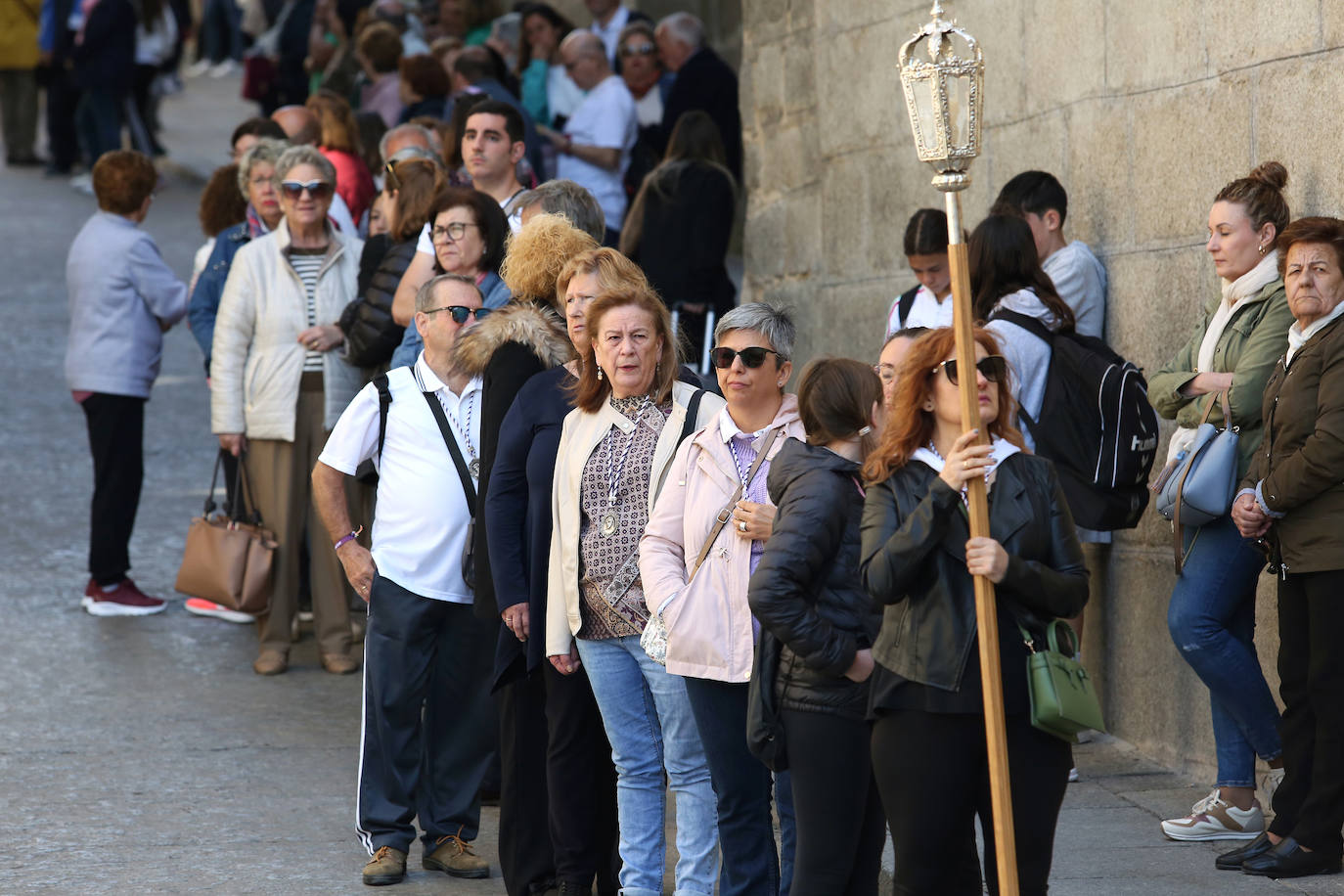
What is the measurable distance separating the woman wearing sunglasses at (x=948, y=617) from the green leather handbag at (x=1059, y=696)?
0.10m

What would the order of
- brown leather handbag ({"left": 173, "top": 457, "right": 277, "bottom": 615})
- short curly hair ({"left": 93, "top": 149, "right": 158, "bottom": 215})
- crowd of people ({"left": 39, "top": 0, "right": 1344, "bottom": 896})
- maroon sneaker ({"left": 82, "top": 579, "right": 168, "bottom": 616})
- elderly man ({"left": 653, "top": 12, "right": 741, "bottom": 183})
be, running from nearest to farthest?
crowd of people ({"left": 39, "top": 0, "right": 1344, "bottom": 896})
brown leather handbag ({"left": 173, "top": 457, "right": 277, "bottom": 615})
short curly hair ({"left": 93, "top": 149, "right": 158, "bottom": 215})
maroon sneaker ({"left": 82, "top": 579, "right": 168, "bottom": 616})
elderly man ({"left": 653, "top": 12, "right": 741, "bottom": 183})

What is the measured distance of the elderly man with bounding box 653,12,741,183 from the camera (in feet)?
44.0

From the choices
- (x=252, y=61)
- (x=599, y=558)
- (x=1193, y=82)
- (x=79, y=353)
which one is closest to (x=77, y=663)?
(x=79, y=353)

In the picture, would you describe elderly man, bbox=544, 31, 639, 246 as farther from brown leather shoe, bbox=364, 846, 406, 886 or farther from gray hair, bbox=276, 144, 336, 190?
brown leather shoe, bbox=364, 846, 406, 886

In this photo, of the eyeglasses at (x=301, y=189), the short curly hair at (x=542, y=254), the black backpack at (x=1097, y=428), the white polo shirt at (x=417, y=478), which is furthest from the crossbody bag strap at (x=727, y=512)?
the eyeglasses at (x=301, y=189)

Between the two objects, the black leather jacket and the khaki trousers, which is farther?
the khaki trousers

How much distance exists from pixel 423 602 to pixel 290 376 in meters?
2.84

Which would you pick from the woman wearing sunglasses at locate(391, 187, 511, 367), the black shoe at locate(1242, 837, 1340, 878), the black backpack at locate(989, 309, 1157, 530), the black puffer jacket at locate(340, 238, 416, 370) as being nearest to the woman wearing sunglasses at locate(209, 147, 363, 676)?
the black puffer jacket at locate(340, 238, 416, 370)

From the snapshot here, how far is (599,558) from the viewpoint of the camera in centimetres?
530

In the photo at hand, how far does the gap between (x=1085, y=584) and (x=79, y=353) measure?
263 inches

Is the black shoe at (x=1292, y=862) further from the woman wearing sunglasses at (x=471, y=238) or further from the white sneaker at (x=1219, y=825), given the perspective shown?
the woman wearing sunglasses at (x=471, y=238)

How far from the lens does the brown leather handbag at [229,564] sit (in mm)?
8344

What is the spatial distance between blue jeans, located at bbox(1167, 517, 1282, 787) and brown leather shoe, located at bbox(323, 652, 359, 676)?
4.12 m

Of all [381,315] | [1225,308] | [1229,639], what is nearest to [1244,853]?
[1229,639]
